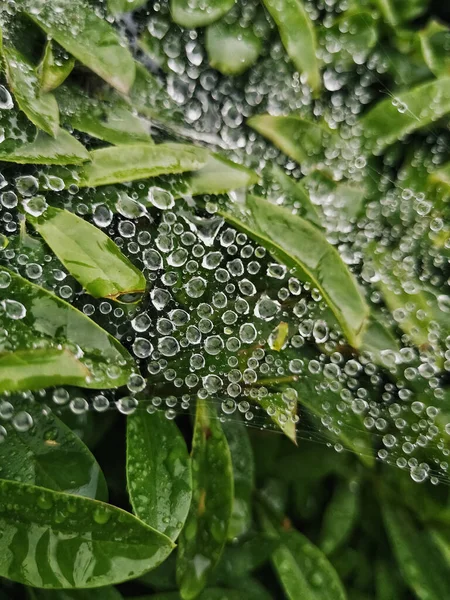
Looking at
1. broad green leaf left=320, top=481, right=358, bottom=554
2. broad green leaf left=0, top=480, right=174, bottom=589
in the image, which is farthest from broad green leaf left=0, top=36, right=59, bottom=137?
broad green leaf left=320, top=481, right=358, bottom=554

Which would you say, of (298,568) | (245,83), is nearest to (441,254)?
(245,83)

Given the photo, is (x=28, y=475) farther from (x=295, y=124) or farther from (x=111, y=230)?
(x=295, y=124)

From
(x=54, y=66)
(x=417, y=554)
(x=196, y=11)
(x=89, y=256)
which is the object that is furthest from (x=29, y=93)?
(x=417, y=554)

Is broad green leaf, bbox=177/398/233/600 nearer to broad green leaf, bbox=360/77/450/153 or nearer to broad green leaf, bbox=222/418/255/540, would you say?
broad green leaf, bbox=222/418/255/540

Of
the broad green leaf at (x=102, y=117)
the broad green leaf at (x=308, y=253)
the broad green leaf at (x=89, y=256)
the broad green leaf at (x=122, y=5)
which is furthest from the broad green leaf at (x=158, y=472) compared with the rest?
the broad green leaf at (x=122, y=5)

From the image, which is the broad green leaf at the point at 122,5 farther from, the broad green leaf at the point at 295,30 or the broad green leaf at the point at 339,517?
the broad green leaf at the point at 339,517
